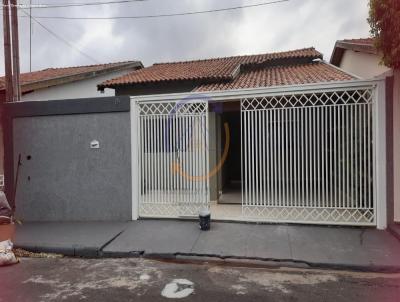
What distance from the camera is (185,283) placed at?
4.19 m

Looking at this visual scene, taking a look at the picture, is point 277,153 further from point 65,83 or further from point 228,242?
point 65,83

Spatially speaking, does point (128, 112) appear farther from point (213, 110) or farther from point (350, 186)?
point (350, 186)

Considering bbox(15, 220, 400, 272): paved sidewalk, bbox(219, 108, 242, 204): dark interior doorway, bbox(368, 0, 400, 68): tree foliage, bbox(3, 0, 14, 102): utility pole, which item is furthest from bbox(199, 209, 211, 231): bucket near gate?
bbox(3, 0, 14, 102): utility pole

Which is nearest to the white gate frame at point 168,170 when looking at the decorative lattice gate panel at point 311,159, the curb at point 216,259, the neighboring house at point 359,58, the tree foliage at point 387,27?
the decorative lattice gate panel at point 311,159

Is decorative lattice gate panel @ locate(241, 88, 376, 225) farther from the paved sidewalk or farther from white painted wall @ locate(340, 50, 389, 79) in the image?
white painted wall @ locate(340, 50, 389, 79)

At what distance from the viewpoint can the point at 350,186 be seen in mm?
6043

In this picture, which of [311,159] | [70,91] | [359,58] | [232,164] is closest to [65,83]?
[70,91]

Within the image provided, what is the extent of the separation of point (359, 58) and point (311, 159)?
5322 millimetres

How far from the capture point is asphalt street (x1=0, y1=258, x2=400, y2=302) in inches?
150

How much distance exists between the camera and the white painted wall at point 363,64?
784 centimetres

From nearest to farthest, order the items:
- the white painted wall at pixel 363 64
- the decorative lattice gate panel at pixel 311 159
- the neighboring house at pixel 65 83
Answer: the decorative lattice gate panel at pixel 311 159, the white painted wall at pixel 363 64, the neighboring house at pixel 65 83

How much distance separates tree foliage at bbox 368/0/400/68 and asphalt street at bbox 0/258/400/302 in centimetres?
314

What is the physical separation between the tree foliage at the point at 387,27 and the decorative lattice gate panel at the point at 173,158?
3.24 meters

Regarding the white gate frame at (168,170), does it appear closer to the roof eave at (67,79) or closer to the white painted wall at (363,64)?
the white painted wall at (363,64)
